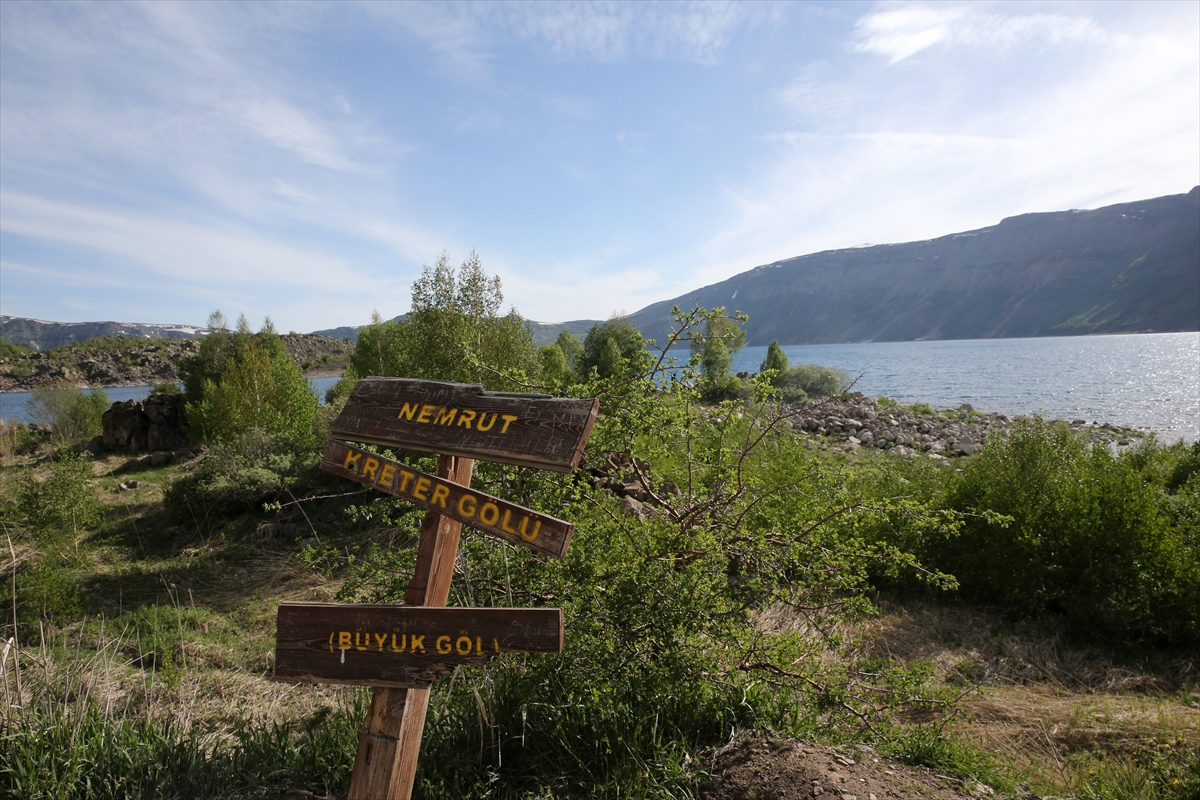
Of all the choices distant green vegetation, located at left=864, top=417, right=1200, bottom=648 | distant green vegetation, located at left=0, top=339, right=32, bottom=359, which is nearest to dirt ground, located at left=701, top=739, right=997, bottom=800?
distant green vegetation, located at left=864, top=417, right=1200, bottom=648

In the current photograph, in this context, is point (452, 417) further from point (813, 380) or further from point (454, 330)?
point (813, 380)

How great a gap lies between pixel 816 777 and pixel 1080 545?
6142 millimetres

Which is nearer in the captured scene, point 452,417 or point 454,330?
point 452,417

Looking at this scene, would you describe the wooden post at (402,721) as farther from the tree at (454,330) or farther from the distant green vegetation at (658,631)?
the tree at (454,330)

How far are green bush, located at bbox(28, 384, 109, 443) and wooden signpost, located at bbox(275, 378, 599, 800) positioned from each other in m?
37.6

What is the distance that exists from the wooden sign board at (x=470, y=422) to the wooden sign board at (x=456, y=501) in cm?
12

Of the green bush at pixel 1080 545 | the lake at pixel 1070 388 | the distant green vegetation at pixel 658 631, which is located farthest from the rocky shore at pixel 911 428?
the distant green vegetation at pixel 658 631

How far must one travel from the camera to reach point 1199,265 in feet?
522

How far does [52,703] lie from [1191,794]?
692cm

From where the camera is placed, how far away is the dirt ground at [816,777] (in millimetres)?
2975

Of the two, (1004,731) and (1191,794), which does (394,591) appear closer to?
(1004,731)

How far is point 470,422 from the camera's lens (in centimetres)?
269

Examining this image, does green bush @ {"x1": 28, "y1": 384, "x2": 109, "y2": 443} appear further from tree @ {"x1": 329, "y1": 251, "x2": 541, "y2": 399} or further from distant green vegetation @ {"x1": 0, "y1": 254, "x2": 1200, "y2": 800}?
distant green vegetation @ {"x1": 0, "y1": 254, "x2": 1200, "y2": 800}

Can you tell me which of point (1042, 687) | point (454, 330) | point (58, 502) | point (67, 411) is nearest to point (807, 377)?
point (454, 330)
